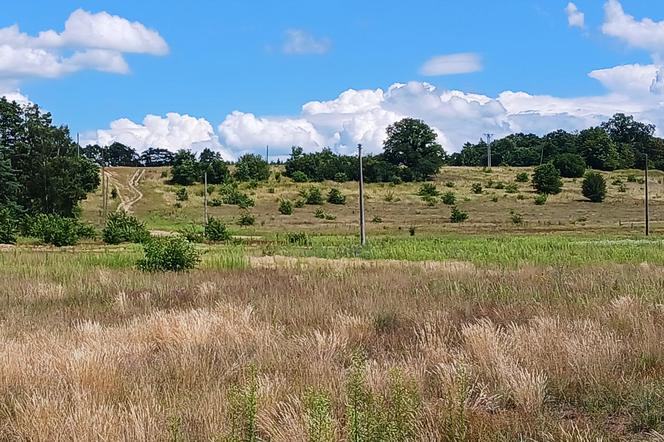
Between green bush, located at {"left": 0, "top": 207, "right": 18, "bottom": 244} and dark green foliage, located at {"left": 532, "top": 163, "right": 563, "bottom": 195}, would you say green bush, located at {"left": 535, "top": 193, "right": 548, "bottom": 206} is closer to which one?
dark green foliage, located at {"left": 532, "top": 163, "right": 563, "bottom": 195}

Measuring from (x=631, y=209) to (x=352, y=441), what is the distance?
276ft

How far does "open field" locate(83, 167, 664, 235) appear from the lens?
66938 mm

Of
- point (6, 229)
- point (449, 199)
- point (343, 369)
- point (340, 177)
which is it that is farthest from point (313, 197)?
point (343, 369)

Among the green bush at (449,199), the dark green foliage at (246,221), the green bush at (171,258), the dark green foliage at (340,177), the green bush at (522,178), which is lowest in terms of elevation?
the dark green foliage at (246,221)

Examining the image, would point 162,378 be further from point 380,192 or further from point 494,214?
point 380,192

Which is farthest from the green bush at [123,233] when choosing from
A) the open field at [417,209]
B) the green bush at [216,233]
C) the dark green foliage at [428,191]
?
the dark green foliage at [428,191]

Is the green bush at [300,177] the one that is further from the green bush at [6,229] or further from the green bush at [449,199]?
the green bush at [6,229]

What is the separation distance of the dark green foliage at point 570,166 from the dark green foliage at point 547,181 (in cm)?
1285

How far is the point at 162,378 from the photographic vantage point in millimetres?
6711

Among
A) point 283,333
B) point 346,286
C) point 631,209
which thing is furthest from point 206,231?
point 631,209

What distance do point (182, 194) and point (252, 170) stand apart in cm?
2029

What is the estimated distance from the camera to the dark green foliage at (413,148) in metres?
111

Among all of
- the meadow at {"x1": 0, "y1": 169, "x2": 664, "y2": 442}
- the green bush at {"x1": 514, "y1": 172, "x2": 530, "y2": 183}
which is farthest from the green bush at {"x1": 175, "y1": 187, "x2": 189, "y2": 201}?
the meadow at {"x1": 0, "y1": 169, "x2": 664, "y2": 442}

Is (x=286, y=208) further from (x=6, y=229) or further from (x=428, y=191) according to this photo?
(x=6, y=229)
